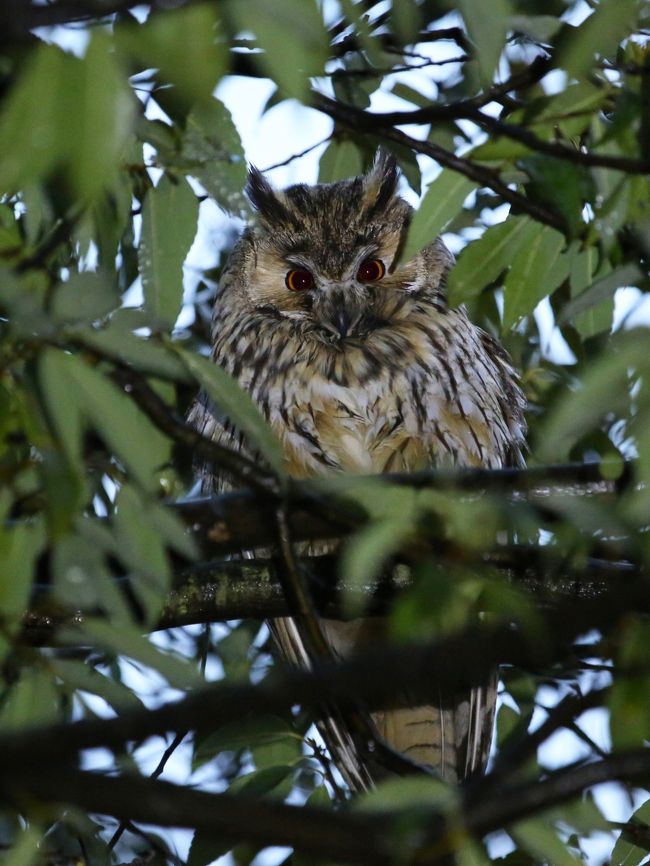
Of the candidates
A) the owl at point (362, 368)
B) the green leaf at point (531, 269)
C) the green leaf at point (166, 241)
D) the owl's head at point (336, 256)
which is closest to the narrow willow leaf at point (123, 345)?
the green leaf at point (166, 241)

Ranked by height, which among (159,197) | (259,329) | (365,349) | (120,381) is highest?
(259,329)

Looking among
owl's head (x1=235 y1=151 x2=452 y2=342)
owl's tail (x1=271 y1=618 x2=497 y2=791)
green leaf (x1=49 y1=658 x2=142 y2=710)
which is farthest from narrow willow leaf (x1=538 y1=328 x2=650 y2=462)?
owl's head (x1=235 y1=151 x2=452 y2=342)

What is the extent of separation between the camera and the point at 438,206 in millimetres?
1800

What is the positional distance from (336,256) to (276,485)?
181 cm

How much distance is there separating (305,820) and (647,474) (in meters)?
0.43

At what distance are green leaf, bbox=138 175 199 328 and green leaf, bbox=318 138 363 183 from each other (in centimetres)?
79

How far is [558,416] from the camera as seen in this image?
113cm

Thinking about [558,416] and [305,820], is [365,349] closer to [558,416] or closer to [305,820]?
[558,416]

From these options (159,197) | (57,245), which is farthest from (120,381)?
(159,197)

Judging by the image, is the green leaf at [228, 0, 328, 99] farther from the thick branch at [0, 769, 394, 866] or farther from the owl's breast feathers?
the owl's breast feathers

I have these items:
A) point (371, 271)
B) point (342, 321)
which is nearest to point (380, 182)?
point (371, 271)

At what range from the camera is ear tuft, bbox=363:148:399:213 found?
3500 millimetres

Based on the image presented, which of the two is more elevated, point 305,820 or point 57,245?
point 57,245

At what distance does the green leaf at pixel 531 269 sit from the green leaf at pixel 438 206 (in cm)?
14
